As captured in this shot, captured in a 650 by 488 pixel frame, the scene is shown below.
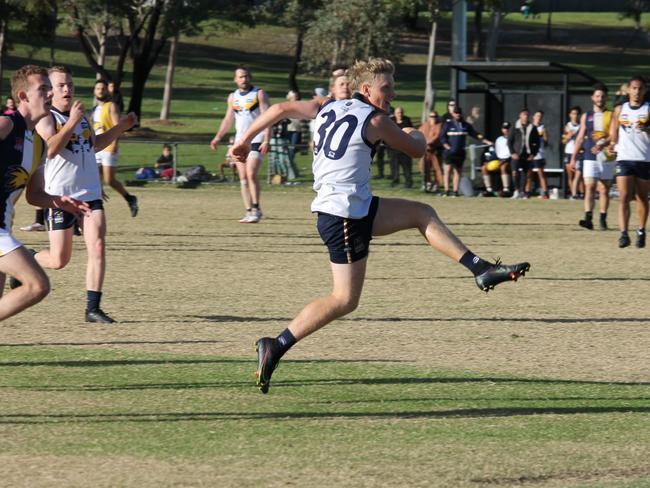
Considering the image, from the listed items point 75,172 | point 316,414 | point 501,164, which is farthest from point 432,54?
point 316,414


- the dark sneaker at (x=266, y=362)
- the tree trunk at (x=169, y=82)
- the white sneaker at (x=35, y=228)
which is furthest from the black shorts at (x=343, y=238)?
the tree trunk at (x=169, y=82)

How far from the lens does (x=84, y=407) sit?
7859mm

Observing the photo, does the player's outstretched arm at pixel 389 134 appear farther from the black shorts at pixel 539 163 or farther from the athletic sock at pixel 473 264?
the black shorts at pixel 539 163

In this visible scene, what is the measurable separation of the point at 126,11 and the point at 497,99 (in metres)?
22.8

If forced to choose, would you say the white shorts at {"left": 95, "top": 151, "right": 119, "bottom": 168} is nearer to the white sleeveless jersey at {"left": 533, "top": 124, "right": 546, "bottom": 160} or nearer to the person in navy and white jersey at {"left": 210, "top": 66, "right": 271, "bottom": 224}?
the person in navy and white jersey at {"left": 210, "top": 66, "right": 271, "bottom": 224}

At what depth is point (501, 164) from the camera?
29297 millimetres

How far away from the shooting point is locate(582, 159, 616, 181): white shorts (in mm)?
20203

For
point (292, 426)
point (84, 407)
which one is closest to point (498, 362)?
point (292, 426)

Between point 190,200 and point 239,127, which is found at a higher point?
point 239,127

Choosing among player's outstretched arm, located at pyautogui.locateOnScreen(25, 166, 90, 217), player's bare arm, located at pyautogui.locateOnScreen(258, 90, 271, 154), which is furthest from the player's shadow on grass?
player's bare arm, located at pyautogui.locateOnScreen(258, 90, 271, 154)

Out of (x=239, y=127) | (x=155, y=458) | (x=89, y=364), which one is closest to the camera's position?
(x=155, y=458)

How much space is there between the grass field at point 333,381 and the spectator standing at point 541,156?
1270cm

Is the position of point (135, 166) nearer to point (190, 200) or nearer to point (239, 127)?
point (190, 200)

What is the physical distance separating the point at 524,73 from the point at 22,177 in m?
23.8
